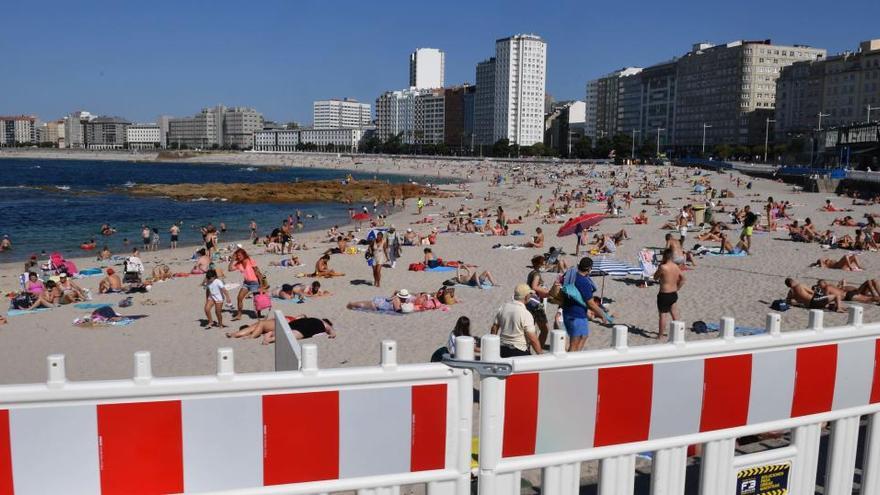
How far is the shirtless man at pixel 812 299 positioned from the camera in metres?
11.7

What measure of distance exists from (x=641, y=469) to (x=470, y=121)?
18550 centimetres

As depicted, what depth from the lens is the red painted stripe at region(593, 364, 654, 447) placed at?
2.64 meters

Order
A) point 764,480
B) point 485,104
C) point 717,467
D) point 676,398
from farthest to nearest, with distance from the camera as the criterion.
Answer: point 485,104 → point 764,480 → point 717,467 → point 676,398

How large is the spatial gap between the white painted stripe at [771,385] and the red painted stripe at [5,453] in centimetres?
261

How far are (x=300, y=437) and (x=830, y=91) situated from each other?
373 feet

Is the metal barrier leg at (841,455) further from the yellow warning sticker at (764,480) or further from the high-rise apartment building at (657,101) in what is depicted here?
the high-rise apartment building at (657,101)

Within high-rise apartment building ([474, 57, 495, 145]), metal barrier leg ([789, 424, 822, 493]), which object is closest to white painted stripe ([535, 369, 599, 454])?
metal barrier leg ([789, 424, 822, 493])

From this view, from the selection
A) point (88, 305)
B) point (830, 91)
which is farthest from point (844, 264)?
point (830, 91)

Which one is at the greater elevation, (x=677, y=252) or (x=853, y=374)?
(x=853, y=374)

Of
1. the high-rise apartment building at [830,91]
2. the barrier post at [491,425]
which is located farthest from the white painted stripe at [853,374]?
the high-rise apartment building at [830,91]

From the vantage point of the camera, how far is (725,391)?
2.83m

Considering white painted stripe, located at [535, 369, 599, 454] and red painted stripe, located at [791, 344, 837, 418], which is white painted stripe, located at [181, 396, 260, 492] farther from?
red painted stripe, located at [791, 344, 837, 418]

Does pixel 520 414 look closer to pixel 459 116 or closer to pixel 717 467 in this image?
pixel 717 467

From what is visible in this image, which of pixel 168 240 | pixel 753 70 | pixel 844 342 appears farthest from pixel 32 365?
pixel 753 70
